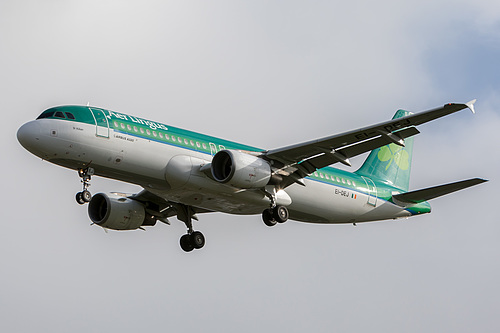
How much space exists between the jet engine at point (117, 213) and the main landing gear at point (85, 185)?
251 inches

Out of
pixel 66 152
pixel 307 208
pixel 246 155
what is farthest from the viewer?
pixel 307 208

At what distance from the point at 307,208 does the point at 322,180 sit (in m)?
1.64

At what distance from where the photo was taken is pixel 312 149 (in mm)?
39906

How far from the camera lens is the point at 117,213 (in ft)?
145

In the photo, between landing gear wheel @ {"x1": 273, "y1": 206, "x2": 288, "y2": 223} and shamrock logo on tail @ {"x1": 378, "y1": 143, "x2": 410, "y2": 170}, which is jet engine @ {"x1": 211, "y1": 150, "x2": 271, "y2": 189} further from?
shamrock logo on tail @ {"x1": 378, "y1": 143, "x2": 410, "y2": 170}

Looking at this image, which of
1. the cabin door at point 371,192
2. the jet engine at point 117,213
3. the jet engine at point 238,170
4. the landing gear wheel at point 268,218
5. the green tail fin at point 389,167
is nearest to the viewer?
Result: the jet engine at point 238,170

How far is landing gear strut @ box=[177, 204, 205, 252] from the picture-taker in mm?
44875

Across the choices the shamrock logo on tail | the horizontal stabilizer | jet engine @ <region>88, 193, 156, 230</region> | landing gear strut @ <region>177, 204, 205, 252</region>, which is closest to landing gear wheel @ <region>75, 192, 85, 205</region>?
jet engine @ <region>88, 193, 156, 230</region>

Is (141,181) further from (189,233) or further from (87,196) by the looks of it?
(189,233)

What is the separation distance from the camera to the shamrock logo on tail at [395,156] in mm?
50219

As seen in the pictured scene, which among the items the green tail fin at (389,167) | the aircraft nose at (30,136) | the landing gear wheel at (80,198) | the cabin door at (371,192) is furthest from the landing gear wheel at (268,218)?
the aircraft nose at (30,136)

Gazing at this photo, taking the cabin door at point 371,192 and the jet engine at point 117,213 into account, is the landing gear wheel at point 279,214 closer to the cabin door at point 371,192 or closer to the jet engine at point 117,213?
→ the cabin door at point 371,192

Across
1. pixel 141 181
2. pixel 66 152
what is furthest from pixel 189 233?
pixel 66 152

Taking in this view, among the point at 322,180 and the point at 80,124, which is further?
the point at 322,180
